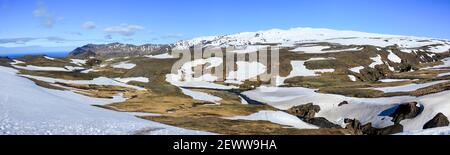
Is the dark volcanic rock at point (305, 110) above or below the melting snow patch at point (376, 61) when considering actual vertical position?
below

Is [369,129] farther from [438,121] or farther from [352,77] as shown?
[352,77]

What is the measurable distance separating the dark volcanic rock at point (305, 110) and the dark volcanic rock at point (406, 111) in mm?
16492

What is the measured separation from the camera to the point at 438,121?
199 feet

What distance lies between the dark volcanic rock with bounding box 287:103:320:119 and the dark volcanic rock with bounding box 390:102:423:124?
16.5 metres

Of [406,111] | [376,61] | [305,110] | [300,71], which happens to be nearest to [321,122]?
[305,110]

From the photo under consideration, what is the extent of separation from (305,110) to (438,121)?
29.5m

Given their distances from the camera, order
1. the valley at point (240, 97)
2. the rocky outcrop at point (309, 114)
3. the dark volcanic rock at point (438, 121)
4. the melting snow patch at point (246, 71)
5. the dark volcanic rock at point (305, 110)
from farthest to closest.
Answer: the melting snow patch at point (246, 71) < the dark volcanic rock at point (305, 110) < the rocky outcrop at point (309, 114) < the dark volcanic rock at point (438, 121) < the valley at point (240, 97)

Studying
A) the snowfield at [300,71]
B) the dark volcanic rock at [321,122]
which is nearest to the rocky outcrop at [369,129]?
the dark volcanic rock at [321,122]

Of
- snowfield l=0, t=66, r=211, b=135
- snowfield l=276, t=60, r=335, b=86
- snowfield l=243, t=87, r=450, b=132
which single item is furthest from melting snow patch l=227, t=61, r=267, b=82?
snowfield l=0, t=66, r=211, b=135

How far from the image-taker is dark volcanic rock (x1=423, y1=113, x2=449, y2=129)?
59.9 meters

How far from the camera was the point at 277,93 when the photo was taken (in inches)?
4505

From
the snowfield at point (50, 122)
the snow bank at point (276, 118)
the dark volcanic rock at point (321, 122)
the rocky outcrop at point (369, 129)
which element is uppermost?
the snowfield at point (50, 122)

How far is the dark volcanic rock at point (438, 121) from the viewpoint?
59862mm

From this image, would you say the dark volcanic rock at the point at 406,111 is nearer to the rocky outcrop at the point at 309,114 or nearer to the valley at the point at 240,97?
the valley at the point at 240,97
